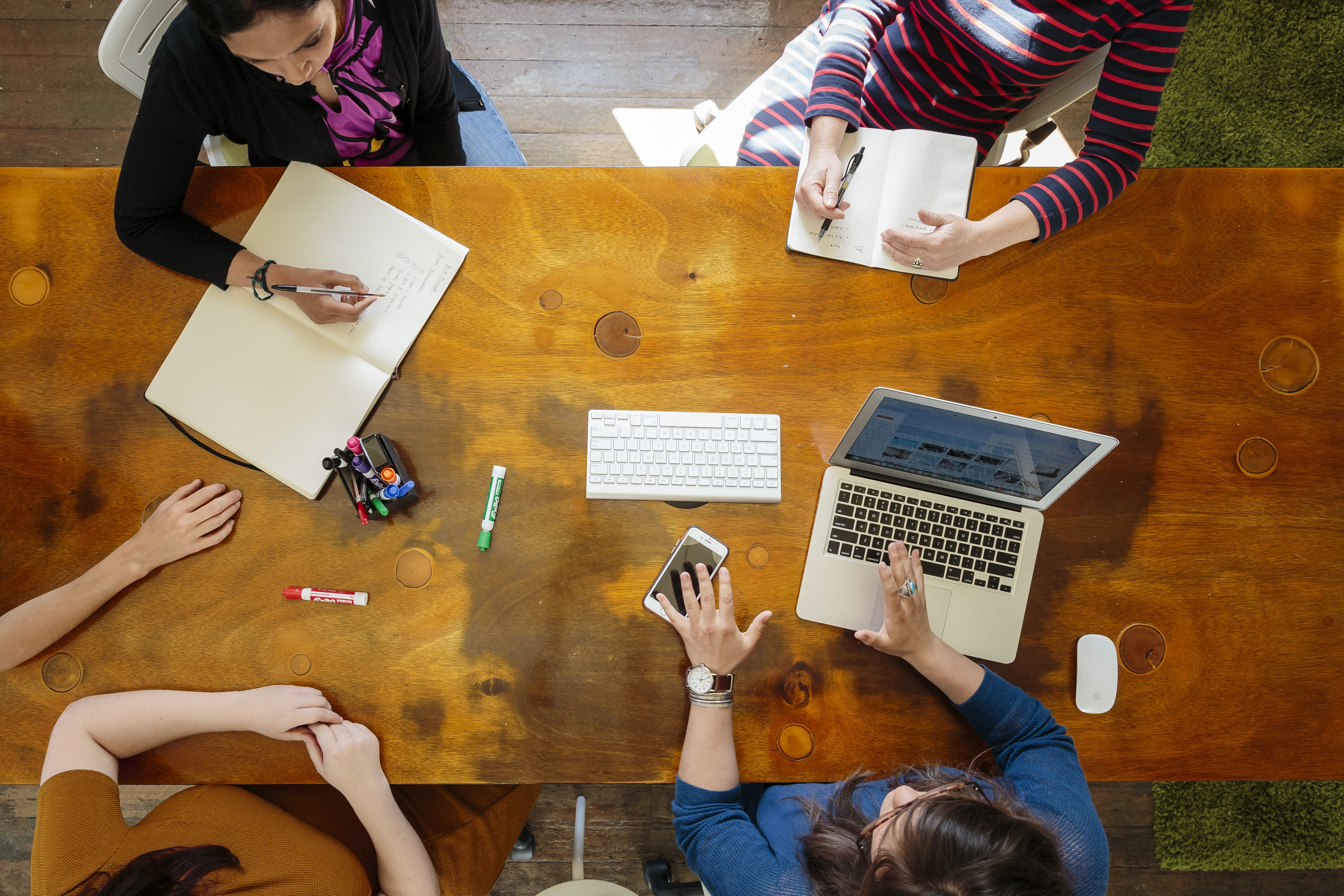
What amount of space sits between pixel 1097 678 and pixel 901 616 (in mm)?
328

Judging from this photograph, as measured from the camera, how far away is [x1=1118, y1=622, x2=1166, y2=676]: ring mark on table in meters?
1.07

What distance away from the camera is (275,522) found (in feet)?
3.57

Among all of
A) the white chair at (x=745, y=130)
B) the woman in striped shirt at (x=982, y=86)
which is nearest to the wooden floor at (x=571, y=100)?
the white chair at (x=745, y=130)

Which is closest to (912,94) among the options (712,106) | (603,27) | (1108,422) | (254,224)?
(712,106)

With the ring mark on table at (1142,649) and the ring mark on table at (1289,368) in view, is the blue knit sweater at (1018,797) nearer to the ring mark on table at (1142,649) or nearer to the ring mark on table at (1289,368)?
the ring mark on table at (1142,649)

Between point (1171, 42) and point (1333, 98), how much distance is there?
1451 millimetres

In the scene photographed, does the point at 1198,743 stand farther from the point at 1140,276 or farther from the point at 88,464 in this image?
the point at 88,464

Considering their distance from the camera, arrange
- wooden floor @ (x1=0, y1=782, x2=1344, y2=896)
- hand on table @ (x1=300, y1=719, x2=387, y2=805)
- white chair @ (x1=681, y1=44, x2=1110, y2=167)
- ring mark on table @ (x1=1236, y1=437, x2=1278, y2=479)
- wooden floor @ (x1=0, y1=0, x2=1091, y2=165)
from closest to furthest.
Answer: hand on table @ (x1=300, y1=719, x2=387, y2=805) → ring mark on table @ (x1=1236, y1=437, x2=1278, y2=479) → white chair @ (x1=681, y1=44, x2=1110, y2=167) → wooden floor @ (x1=0, y1=782, x2=1344, y2=896) → wooden floor @ (x1=0, y1=0, x2=1091, y2=165)

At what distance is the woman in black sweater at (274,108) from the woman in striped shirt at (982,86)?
65cm

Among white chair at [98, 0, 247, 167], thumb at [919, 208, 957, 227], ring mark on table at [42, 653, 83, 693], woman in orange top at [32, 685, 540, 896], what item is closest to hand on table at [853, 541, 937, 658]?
thumb at [919, 208, 957, 227]

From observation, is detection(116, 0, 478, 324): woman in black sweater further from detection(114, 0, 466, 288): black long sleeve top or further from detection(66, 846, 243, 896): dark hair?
detection(66, 846, 243, 896): dark hair

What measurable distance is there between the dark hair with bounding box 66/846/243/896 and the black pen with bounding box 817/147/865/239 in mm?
1276

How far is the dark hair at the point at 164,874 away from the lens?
0.91 metres

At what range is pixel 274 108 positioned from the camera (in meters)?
1.06
